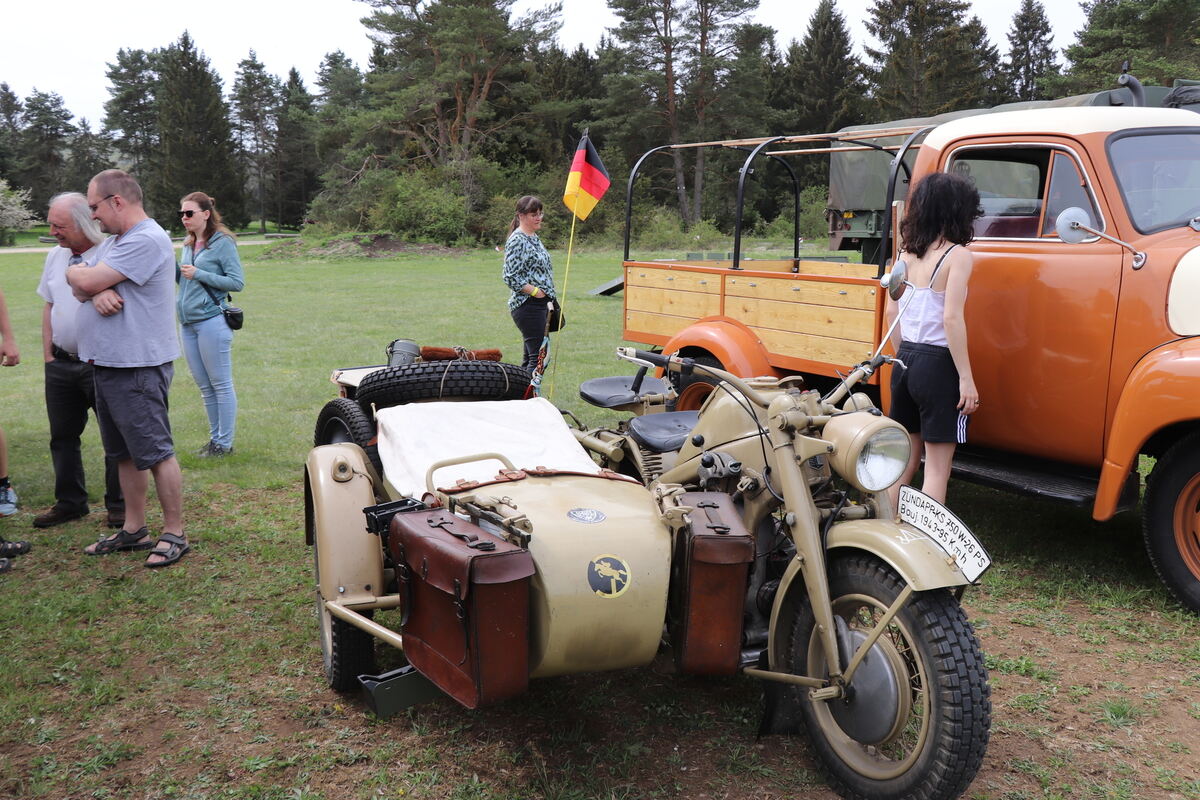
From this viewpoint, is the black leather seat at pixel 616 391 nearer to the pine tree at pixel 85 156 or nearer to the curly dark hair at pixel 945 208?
the curly dark hair at pixel 945 208

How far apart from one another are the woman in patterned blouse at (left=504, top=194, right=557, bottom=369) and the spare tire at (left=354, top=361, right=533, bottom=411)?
3.27 m

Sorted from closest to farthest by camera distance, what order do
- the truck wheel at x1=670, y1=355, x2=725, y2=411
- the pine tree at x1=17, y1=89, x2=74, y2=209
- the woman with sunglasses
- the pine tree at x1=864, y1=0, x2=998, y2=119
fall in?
1. the truck wheel at x1=670, y1=355, x2=725, y2=411
2. the woman with sunglasses
3. the pine tree at x1=864, y1=0, x2=998, y2=119
4. the pine tree at x1=17, y1=89, x2=74, y2=209

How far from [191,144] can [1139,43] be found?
4889cm

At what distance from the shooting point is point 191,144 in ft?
184

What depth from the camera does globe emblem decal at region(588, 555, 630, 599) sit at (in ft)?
8.53

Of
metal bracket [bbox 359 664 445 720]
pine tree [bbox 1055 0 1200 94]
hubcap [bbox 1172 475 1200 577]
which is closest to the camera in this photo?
metal bracket [bbox 359 664 445 720]

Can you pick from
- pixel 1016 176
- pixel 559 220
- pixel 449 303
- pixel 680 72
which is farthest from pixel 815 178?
pixel 1016 176

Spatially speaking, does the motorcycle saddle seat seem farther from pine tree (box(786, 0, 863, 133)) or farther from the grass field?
pine tree (box(786, 0, 863, 133))

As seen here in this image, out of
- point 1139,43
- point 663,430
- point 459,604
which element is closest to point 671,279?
point 663,430

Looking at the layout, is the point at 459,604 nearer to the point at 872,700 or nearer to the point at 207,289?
the point at 872,700

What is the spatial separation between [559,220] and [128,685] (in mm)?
35722

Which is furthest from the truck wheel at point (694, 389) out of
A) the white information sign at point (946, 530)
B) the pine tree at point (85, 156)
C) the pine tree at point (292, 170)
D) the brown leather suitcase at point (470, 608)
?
the pine tree at point (85, 156)

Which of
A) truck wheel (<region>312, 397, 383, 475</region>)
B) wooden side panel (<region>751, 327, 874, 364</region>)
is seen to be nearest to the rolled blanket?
truck wheel (<region>312, 397, 383, 475</region>)

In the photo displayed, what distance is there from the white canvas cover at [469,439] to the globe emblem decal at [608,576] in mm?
798
